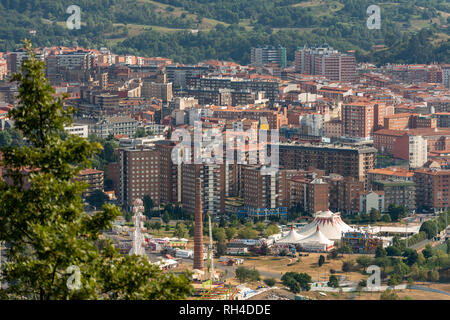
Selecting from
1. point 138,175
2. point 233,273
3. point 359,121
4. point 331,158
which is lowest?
point 233,273

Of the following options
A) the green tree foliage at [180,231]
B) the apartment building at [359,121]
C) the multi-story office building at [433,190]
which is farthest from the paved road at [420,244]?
the apartment building at [359,121]

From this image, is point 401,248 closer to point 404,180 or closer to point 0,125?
point 404,180

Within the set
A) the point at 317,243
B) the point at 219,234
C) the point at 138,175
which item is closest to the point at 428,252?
the point at 317,243

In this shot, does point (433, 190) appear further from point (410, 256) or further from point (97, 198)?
point (97, 198)

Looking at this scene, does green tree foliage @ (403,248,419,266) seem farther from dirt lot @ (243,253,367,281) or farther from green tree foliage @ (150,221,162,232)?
green tree foliage @ (150,221,162,232)

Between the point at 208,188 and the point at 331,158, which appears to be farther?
the point at 331,158

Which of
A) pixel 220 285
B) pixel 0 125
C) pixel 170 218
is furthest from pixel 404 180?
pixel 0 125

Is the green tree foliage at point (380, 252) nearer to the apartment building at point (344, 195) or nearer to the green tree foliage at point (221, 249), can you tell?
the green tree foliage at point (221, 249)
